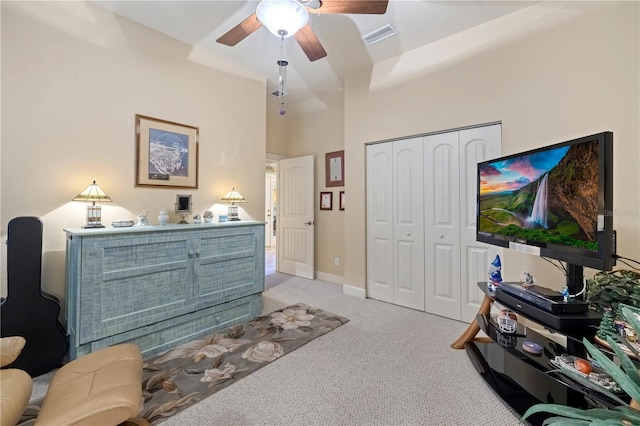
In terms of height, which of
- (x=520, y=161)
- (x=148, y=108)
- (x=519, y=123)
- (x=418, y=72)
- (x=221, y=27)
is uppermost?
(x=221, y=27)

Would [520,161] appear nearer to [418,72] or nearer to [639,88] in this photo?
[639,88]

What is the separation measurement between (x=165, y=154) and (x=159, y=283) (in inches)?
54.0

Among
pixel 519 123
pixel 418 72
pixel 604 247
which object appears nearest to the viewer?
pixel 604 247

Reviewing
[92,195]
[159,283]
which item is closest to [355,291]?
[159,283]

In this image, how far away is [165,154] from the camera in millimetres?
2957

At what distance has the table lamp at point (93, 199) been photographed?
2308 mm

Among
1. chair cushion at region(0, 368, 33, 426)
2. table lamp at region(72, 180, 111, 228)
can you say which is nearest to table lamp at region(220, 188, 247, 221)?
table lamp at region(72, 180, 111, 228)

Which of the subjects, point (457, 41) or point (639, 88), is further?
point (457, 41)

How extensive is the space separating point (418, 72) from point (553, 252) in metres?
2.38

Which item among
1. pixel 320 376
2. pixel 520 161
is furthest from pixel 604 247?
pixel 320 376

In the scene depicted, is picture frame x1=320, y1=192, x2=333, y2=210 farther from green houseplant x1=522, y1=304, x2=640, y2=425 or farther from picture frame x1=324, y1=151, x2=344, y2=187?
green houseplant x1=522, y1=304, x2=640, y2=425

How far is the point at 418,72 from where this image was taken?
3.23 metres

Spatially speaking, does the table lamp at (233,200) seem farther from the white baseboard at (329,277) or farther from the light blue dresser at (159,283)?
the white baseboard at (329,277)

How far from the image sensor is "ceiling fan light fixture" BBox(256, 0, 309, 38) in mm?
1766
